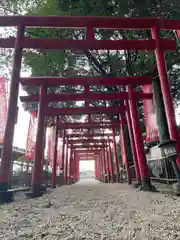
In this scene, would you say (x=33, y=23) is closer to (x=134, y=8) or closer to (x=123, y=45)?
(x=123, y=45)

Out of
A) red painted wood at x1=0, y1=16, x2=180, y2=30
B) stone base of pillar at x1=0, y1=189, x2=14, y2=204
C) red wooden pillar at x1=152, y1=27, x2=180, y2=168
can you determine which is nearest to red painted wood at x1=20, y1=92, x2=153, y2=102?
red wooden pillar at x1=152, y1=27, x2=180, y2=168

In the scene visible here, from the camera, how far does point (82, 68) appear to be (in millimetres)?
9234

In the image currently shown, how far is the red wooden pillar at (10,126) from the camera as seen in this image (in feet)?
9.88

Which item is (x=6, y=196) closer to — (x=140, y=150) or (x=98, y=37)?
(x=140, y=150)

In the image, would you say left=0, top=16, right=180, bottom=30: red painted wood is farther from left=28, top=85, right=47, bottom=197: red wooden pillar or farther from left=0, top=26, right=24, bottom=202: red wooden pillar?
left=28, top=85, right=47, bottom=197: red wooden pillar

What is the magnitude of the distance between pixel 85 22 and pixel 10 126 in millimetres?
2640

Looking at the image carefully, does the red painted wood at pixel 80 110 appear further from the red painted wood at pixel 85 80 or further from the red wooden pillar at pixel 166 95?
the red wooden pillar at pixel 166 95

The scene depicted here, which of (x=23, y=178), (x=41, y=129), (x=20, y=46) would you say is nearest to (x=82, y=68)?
(x=41, y=129)

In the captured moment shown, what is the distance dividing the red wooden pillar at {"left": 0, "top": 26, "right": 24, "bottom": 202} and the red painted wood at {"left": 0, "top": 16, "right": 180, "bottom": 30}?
8.3 inches

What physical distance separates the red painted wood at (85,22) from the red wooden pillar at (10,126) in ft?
0.69

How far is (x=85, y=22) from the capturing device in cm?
382

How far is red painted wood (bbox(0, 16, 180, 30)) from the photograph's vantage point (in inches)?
147

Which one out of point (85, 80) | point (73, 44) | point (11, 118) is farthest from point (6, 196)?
point (85, 80)

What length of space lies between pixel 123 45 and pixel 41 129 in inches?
123
